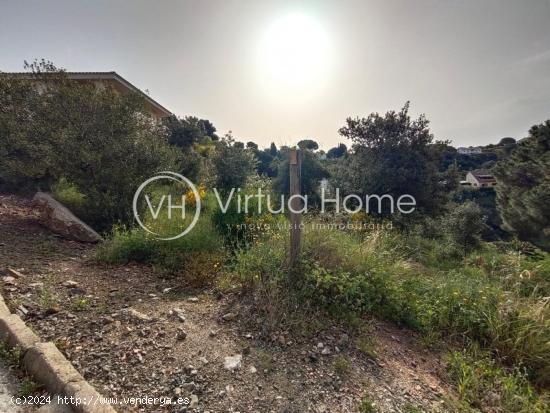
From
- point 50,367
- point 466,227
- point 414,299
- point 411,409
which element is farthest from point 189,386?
point 466,227

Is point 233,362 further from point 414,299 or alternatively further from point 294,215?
point 414,299

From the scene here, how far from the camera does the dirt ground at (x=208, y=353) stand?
159cm

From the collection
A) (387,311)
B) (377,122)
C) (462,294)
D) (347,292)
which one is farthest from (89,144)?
(377,122)

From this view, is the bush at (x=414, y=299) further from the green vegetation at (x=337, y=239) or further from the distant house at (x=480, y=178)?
the distant house at (x=480, y=178)

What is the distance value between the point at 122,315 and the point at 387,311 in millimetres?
2674

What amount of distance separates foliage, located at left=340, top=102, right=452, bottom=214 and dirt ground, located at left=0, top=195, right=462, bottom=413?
21.4 ft

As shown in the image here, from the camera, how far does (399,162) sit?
320 inches

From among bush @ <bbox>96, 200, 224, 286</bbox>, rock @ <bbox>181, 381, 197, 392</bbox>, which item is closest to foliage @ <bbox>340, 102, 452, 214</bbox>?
bush @ <bbox>96, 200, 224, 286</bbox>

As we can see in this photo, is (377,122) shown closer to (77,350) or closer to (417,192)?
(417,192)

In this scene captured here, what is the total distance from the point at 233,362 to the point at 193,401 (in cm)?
37

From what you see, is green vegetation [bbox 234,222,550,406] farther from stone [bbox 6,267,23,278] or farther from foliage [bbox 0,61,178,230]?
foliage [bbox 0,61,178,230]

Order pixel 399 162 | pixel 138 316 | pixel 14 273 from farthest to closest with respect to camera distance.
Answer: pixel 399 162, pixel 14 273, pixel 138 316

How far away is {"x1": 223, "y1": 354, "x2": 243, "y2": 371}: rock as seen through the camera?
1768 millimetres

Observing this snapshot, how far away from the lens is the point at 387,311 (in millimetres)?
2658
